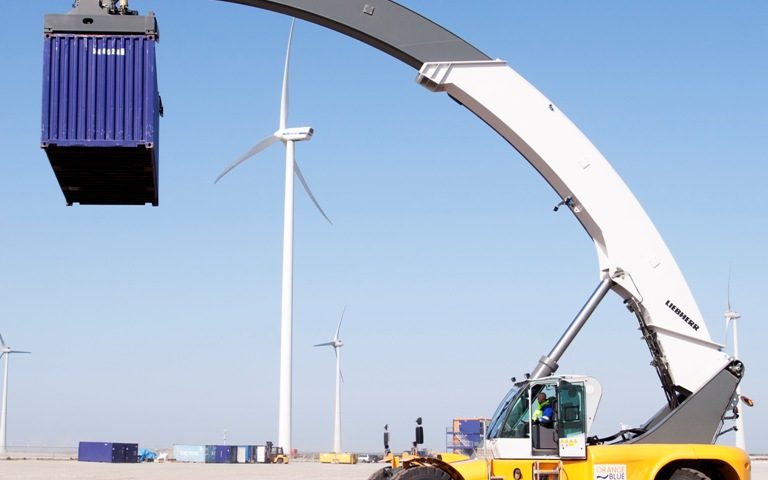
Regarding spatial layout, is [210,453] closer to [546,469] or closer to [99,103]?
[99,103]

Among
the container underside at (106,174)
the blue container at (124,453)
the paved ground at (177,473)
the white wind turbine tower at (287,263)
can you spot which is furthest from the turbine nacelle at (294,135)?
the container underside at (106,174)

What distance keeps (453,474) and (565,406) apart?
252cm

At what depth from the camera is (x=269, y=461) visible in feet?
299

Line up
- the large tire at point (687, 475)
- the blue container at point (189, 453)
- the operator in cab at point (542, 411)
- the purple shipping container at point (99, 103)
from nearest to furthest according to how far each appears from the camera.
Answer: the large tire at point (687, 475) → the operator in cab at point (542, 411) → the purple shipping container at point (99, 103) → the blue container at point (189, 453)

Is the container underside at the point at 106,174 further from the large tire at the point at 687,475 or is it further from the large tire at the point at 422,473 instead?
the large tire at the point at 687,475

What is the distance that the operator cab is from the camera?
1964 centimetres

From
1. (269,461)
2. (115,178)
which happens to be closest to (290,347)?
(269,461)

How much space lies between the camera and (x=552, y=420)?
1984cm

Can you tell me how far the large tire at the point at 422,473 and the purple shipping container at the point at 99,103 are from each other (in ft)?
32.2

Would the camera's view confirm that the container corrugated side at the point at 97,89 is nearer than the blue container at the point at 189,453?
Yes

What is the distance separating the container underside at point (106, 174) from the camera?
24.0m

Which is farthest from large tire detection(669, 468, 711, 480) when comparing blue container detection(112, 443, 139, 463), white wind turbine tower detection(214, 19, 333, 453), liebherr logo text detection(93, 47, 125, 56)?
blue container detection(112, 443, 139, 463)

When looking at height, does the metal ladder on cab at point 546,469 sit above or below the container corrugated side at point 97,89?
below

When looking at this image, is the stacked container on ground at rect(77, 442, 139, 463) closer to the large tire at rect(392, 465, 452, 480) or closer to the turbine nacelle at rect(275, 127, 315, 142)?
the turbine nacelle at rect(275, 127, 315, 142)
